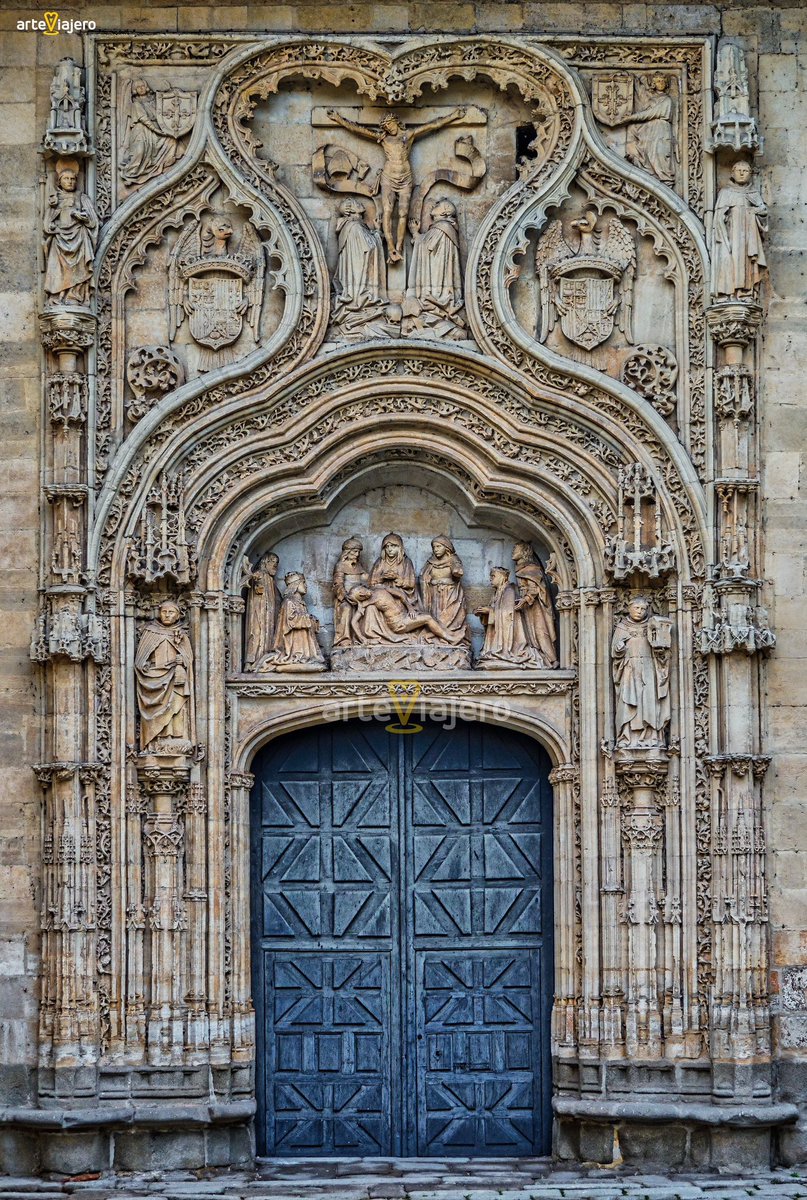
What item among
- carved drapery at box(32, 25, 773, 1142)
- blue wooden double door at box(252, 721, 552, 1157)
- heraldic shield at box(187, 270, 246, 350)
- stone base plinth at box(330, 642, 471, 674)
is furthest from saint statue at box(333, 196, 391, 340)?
blue wooden double door at box(252, 721, 552, 1157)

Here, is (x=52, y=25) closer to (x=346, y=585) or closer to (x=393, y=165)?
(x=393, y=165)

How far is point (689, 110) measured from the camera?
16.4 metres

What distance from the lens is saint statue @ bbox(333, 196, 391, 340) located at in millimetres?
16297

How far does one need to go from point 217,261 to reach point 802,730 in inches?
228

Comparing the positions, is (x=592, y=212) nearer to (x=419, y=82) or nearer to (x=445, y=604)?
(x=419, y=82)

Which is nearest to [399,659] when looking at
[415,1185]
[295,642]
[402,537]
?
[295,642]

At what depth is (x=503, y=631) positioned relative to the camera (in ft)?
54.2

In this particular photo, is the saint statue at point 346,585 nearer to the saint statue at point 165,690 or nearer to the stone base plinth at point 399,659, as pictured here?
the stone base plinth at point 399,659

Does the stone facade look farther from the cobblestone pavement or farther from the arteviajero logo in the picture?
the cobblestone pavement

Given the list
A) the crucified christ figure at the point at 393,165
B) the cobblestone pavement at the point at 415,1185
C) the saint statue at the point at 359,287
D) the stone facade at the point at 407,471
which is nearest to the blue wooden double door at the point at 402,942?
the stone facade at the point at 407,471

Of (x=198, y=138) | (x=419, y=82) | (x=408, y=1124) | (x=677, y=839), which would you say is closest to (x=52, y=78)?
(x=198, y=138)

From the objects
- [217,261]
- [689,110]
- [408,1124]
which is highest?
[689,110]

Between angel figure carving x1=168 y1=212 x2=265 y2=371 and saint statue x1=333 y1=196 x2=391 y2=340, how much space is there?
2.12ft

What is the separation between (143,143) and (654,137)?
4002 mm
